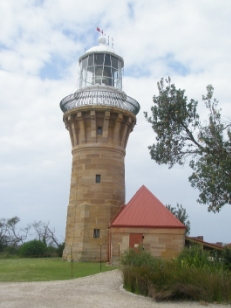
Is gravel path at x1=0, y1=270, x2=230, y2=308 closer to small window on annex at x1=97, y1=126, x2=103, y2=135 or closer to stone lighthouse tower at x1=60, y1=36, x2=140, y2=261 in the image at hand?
stone lighthouse tower at x1=60, y1=36, x2=140, y2=261

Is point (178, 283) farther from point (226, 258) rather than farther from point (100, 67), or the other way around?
point (100, 67)

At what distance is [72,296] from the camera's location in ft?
34.4

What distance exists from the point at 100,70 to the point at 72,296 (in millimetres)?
18120

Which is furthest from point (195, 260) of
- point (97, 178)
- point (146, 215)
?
point (97, 178)

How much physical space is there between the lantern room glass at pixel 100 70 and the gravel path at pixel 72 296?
51.1 ft

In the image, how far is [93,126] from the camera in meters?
24.8

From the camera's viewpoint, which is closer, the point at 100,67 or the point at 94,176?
the point at 94,176

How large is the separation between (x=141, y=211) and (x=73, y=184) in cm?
569

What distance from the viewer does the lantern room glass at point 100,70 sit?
83.5 feet

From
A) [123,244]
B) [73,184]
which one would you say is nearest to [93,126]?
[73,184]

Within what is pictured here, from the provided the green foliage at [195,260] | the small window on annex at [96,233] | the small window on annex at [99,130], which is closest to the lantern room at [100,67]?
the small window on annex at [99,130]

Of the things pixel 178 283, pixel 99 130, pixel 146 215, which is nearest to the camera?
pixel 178 283

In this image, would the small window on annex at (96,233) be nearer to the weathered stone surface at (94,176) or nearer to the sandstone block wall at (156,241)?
the weathered stone surface at (94,176)

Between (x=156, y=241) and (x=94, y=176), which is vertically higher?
(x=94, y=176)
